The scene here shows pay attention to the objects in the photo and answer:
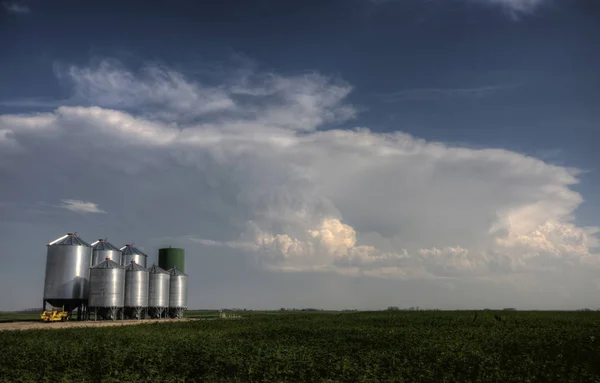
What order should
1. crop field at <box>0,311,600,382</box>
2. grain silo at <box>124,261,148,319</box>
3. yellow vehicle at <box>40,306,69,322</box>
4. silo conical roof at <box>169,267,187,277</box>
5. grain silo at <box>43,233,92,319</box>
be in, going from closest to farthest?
crop field at <box>0,311,600,382</box> → yellow vehicle at <box>40,306,69,322</box> → grain silo at <box>43,233,92,319</box> → grain silo at <box>124,261,148,319</box> → silo conical roof at <box>169,267,187,277</box>

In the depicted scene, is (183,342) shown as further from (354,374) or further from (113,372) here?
(354,374)

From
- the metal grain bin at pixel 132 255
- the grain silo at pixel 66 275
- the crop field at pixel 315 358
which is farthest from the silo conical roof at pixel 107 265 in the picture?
the crop field at pixel 315 358

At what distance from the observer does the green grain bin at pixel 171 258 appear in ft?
325

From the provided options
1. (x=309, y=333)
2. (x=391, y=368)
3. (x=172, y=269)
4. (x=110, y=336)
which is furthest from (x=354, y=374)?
(x=172, y=269)

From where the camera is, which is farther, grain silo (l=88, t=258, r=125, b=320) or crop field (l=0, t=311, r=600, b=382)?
grain silo (l=88, t=258, r=125, b=320)

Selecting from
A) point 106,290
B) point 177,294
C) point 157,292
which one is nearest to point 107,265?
point 106,290

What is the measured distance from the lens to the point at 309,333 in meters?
48.2

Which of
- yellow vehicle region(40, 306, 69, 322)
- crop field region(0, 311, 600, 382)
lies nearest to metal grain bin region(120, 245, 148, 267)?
yellow vehicle region(40, 306, 69, 322)

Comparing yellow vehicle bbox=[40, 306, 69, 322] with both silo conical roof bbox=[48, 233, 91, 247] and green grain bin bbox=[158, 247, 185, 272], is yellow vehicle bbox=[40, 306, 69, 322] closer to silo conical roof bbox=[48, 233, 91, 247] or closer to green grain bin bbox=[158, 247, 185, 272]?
silo conical roof bbox=[48, 233, 91, 247]

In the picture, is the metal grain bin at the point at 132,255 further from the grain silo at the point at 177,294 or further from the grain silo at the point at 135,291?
the grain silo at the point at 135,291

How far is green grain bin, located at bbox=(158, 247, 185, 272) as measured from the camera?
A: 325 ft

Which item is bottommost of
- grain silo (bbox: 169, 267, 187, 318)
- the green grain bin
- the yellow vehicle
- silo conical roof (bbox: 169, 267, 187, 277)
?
the yellow vehicle

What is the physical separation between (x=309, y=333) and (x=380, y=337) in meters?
9.15

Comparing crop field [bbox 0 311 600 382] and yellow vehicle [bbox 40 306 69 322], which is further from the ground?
yellow vehicle [bbox 40 306 69 322]
